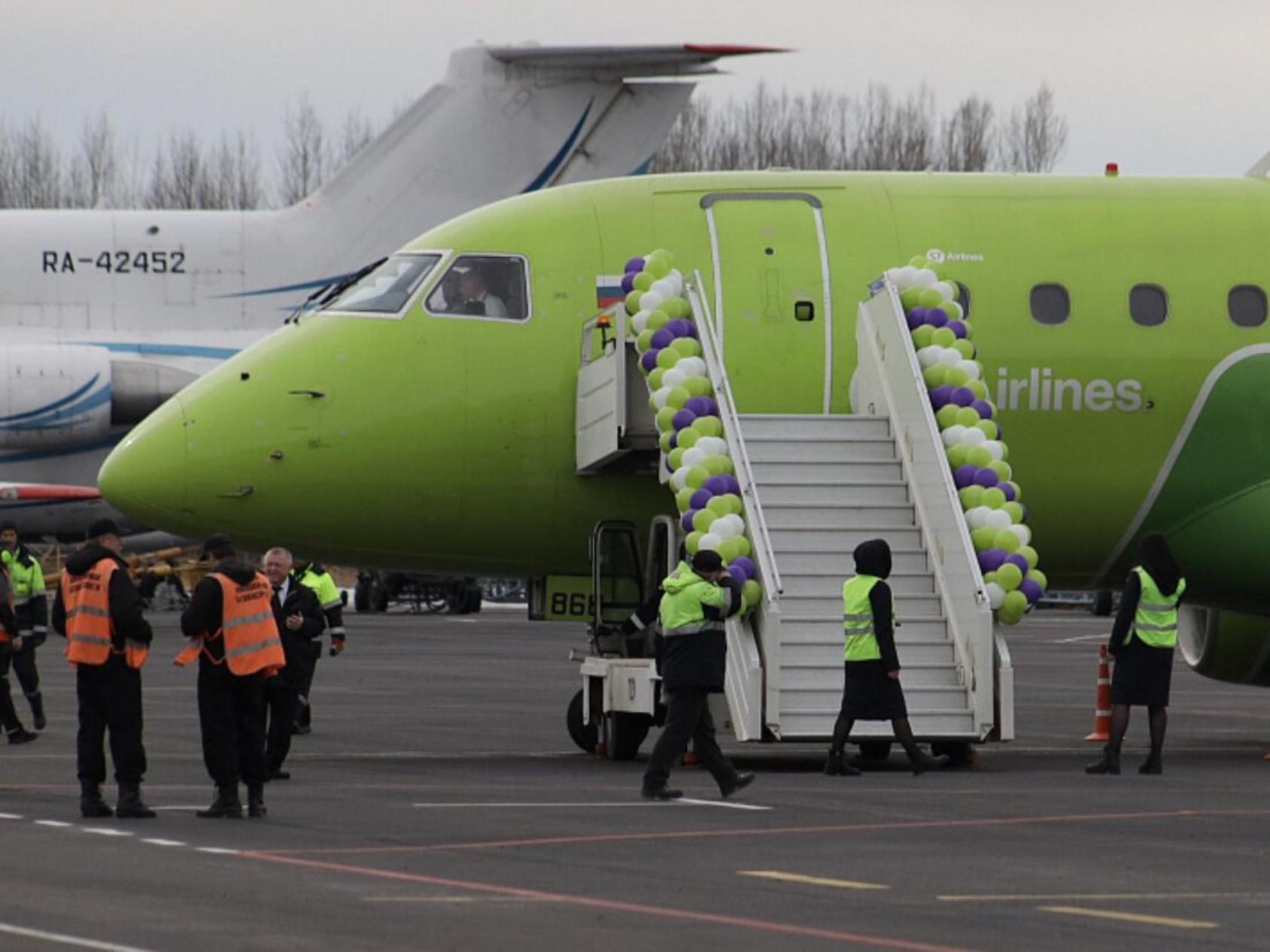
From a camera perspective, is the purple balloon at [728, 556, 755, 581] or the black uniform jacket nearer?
the black uniform jacket

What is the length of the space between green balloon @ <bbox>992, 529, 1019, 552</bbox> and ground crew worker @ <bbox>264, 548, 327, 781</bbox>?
18.3 feet

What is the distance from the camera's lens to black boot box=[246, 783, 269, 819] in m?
15.8

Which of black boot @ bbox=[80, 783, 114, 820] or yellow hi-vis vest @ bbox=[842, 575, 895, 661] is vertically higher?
yellow hi-vis vest @ bbox=[842, 575, 895, 661]

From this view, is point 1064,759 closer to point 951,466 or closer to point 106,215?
point 951,466

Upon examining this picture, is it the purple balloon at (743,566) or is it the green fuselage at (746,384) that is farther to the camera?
the green fuselage at (746,384)

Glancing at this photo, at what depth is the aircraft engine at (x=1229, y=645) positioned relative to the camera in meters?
23.4

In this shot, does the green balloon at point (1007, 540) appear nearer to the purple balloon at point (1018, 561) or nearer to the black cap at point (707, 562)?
the purple balloon at point (1018, 561)

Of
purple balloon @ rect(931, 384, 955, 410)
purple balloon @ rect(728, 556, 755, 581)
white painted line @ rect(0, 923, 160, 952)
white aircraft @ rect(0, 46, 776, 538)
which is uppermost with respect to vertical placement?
white aircraft @ rect(0, 46, 776, 538)

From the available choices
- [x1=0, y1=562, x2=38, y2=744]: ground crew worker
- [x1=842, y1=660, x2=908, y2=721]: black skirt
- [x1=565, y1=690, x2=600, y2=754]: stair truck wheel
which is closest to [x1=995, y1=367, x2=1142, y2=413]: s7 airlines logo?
[x1=842, y1=660, x2=908, y2=721]: black skirt

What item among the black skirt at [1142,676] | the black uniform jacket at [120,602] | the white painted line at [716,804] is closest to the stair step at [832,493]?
the black skirt at [1142,676]

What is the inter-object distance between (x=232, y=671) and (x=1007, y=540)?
6.73 metres

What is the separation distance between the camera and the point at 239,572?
16219 mm

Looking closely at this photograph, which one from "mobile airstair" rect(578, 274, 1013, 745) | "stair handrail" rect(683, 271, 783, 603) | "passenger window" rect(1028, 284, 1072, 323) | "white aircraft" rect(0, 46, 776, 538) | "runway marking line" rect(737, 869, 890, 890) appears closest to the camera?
"runway marking line" rect(737, 869, 890, 890)

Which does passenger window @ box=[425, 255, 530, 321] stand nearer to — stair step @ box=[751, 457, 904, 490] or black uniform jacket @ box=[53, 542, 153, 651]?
stair step @ box=[751, 457, 904, 490]
